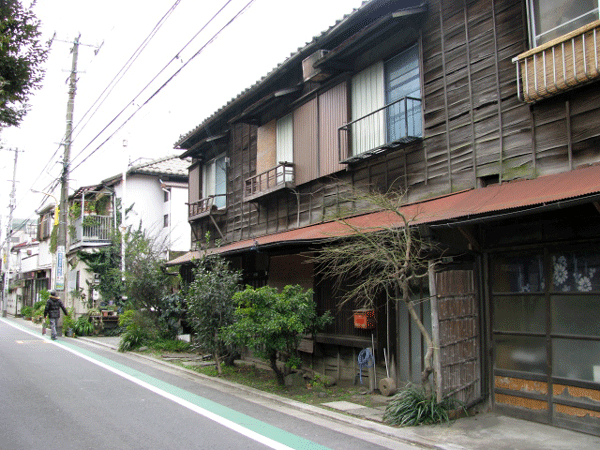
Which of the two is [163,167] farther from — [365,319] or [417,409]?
[417,409]

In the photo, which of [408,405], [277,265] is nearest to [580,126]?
[408,405]

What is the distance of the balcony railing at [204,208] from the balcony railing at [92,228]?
10.1m

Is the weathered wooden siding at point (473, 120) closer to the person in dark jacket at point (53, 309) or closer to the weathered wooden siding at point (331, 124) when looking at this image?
the weathered wooden siding at point (331, 124)

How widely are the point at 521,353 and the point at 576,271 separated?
1485 mm

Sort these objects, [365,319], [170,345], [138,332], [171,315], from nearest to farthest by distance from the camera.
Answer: [365,319] < [170,345] < [171,315] < [138,332]

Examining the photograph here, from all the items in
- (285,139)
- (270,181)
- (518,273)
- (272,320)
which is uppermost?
(285,139)

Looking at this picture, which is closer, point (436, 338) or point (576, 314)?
point (576, 314)

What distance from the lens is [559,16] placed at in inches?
285

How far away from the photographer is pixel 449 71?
870 centimetres

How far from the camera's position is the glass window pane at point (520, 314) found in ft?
23.6

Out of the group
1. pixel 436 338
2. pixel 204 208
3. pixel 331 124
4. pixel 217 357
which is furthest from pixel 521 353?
pixel 204 208

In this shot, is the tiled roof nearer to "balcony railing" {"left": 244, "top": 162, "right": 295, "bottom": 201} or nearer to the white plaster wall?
the white plaster wall

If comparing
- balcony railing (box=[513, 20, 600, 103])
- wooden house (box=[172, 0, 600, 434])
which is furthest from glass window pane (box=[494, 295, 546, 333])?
balcony railing (box=[513, 20, 600, 103])

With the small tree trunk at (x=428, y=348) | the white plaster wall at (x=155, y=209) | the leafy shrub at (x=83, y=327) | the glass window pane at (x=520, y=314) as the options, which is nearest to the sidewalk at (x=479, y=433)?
the small tree trunk at (x=428, y=348)
